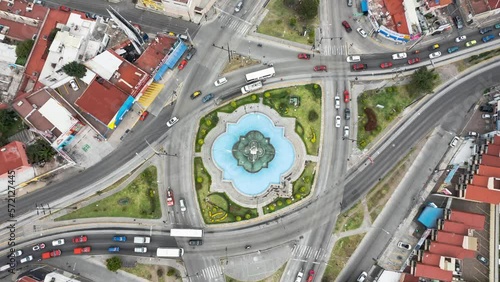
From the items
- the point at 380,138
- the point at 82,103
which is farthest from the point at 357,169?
the point at 82,103

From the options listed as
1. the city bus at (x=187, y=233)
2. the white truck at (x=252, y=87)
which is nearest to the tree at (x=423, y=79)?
the white truck at (x=252, y=87)

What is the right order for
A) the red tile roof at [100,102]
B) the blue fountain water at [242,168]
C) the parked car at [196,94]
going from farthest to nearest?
1. the parked car at [196,94]
2. the blue fountain water at [242,168]
3. the red tile roof at [100,102]

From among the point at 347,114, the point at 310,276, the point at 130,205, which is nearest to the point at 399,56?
the point at 347,114

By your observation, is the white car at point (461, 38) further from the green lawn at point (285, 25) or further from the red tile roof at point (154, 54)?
the red tile roof at point (154, 54)

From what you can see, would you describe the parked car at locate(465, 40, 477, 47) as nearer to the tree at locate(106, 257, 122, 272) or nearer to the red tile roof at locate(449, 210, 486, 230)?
the red tile roof at locate(449, 210, 486, 230)

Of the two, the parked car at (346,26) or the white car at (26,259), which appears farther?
the parked car at (346,26)

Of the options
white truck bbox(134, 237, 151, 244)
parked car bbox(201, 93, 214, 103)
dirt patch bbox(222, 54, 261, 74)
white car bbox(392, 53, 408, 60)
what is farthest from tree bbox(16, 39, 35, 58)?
white car bbox(392, 53, 408, 60)
